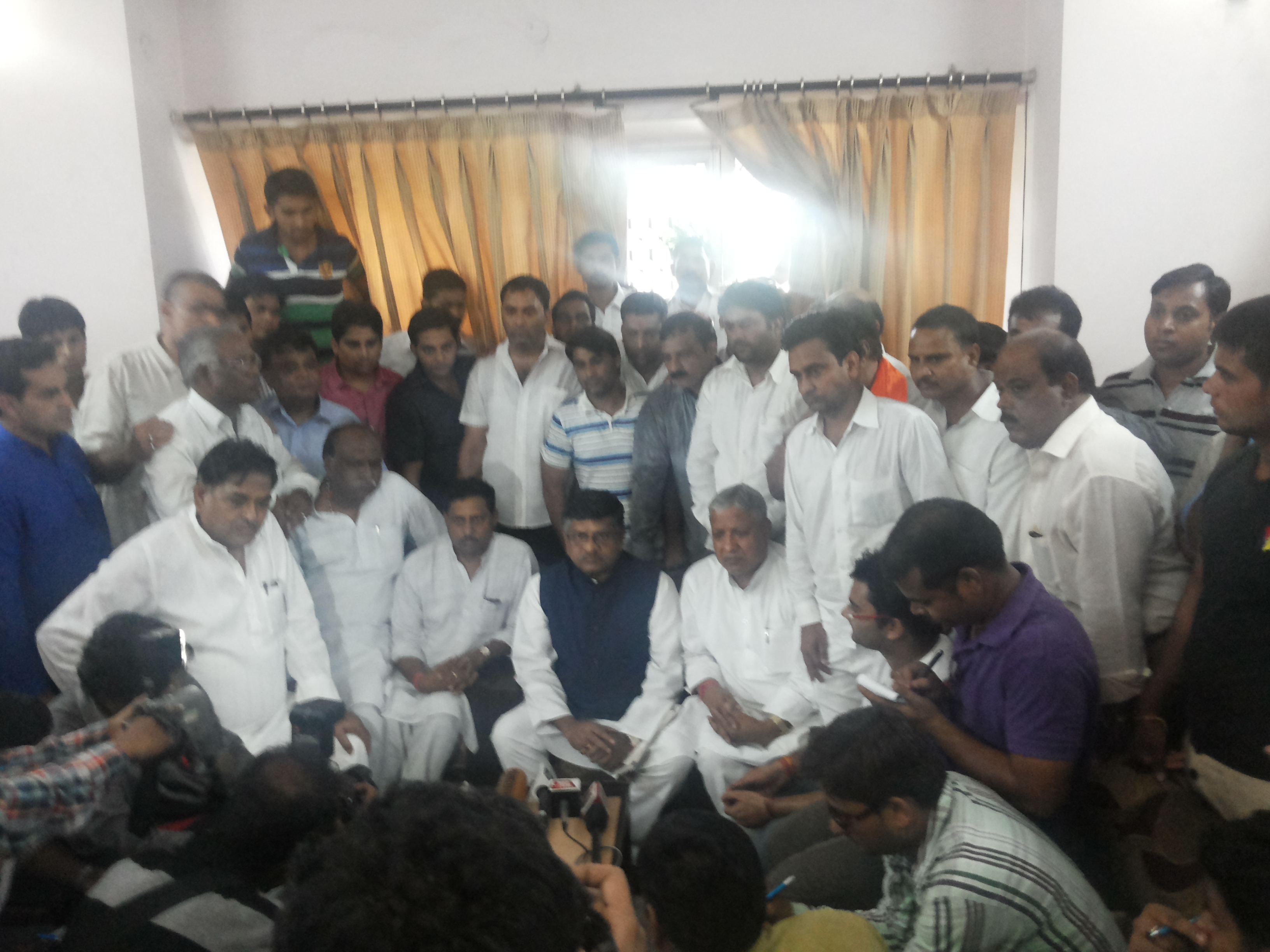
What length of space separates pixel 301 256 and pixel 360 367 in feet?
1.63

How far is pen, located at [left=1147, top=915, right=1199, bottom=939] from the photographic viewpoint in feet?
2.80

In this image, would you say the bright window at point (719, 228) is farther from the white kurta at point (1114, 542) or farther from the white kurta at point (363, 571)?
the white kurta at point (1114, 542)

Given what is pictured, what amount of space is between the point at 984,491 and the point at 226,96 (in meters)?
2.50

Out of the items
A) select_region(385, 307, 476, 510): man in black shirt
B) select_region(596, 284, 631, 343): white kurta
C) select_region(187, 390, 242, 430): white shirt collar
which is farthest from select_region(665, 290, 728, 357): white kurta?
select_region(187, 390, 242, 430): white shirt collar

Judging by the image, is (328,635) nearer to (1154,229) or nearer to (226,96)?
(226,96)

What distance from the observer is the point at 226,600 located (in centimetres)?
150

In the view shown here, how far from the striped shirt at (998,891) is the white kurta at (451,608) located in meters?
1.09

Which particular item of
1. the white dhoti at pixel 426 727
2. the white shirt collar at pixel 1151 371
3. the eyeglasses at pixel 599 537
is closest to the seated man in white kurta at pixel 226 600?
the white dhoti at pixel 426 727

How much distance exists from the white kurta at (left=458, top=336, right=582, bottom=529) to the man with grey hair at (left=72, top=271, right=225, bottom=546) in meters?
0.70

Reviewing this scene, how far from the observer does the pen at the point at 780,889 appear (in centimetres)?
107

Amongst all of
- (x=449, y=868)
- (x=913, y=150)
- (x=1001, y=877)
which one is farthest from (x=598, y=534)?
(x=913, y=150)

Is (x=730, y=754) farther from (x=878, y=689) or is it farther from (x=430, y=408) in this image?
(x=430, y=408)

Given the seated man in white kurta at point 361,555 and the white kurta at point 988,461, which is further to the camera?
the seated man in white kurta at point 361,555

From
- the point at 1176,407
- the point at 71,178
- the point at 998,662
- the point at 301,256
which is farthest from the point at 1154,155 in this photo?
the point at 71,178
